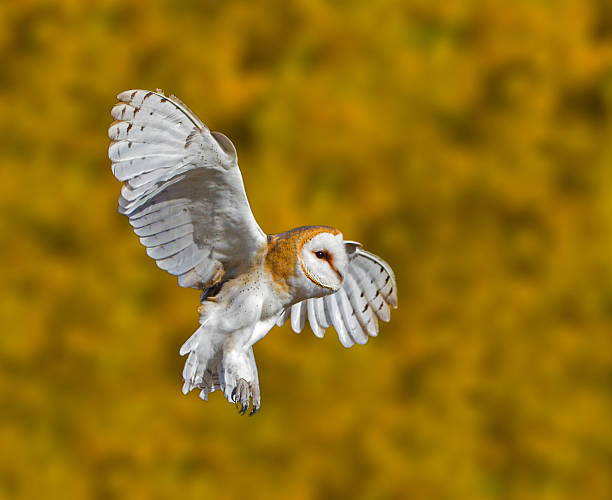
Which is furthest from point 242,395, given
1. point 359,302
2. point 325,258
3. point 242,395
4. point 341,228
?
point 341,228

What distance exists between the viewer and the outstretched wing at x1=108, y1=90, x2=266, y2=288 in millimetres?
1309

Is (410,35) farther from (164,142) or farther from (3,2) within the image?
(164,142)

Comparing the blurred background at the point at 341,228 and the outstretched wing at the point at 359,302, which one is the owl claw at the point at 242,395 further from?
the blurred background at the point at 341,228

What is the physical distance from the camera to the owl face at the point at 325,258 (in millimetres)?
1354

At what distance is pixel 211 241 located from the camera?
55.2 inches

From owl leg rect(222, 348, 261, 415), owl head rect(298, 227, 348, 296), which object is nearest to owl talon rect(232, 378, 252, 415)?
owl leg rect(222, 348, 261, 415)

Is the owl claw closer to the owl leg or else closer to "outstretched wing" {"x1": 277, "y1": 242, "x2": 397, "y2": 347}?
the owl leg

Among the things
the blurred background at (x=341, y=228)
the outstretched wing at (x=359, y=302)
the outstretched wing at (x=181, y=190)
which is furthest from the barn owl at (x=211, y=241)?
the blurred background at (x=341, y=228)

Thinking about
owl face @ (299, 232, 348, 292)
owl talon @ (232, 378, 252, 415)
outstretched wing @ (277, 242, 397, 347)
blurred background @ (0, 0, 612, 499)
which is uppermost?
blurred background @ (0, 0, 612, 499)

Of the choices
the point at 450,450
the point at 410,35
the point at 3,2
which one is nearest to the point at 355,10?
the point at 410,35

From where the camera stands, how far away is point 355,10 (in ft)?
17.1

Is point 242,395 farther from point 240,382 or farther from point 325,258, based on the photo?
point 325,258

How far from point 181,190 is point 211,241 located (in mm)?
83

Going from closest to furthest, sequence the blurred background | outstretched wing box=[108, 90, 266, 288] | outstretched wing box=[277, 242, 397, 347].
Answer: outstretched wing box=[108, 90, 266, 288] → outstretched wing box=[277, 242, 397, 347] → the blurred background
